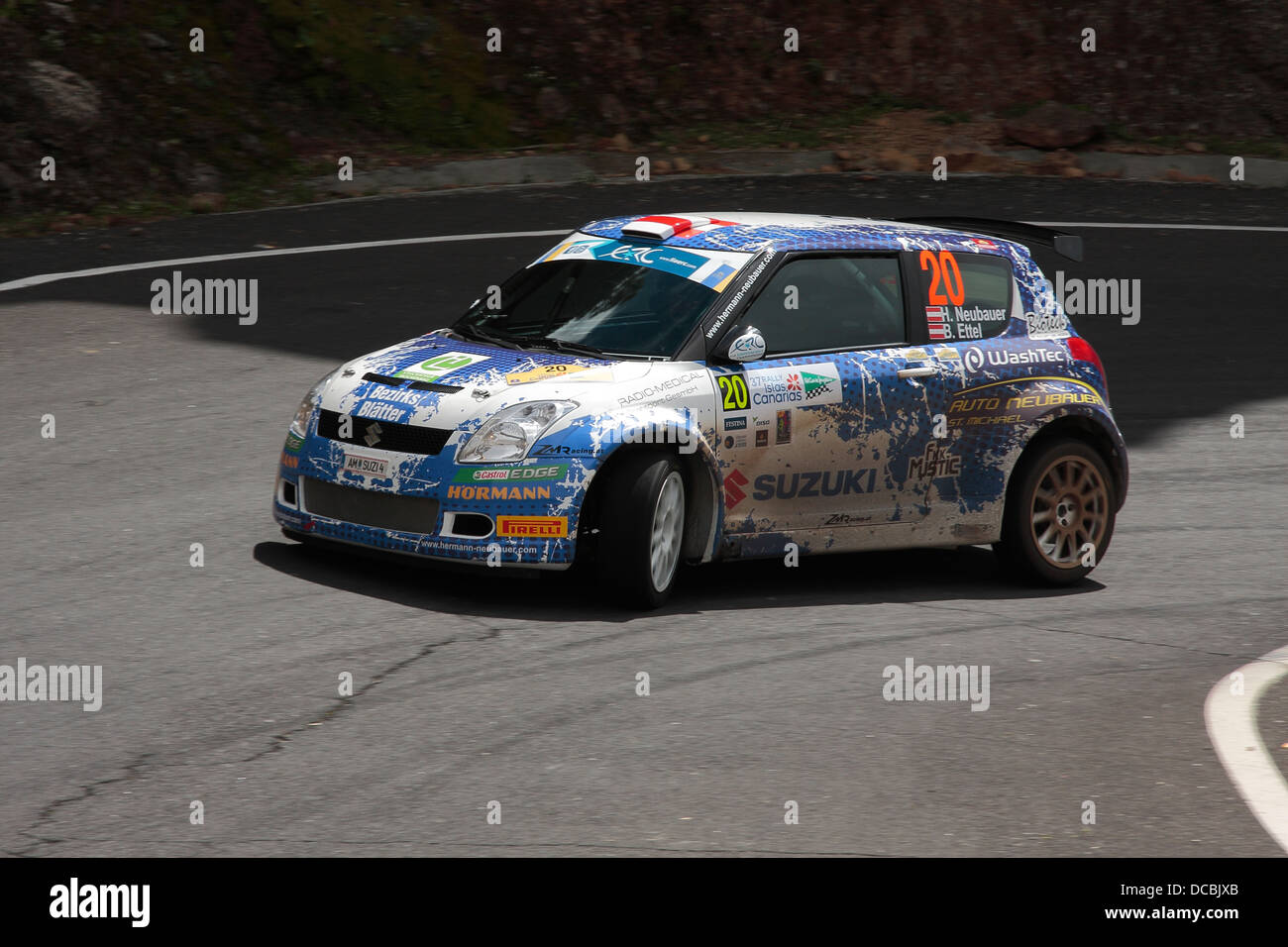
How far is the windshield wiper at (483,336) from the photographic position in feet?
28.0

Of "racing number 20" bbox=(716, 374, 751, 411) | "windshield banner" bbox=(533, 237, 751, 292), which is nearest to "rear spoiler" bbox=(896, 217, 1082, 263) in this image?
"windshield banner" bbox=(533, 237, 751, 292)

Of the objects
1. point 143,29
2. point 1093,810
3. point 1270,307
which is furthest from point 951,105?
point 1093,810

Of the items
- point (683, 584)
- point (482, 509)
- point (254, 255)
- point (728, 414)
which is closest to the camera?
point (482, 509)

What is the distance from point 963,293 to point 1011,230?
2.50 ft

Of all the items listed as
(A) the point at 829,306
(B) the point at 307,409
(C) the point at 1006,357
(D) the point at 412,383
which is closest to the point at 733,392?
(A) the point at 829,306

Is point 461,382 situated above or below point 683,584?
above

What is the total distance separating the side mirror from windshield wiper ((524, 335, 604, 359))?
61 cm

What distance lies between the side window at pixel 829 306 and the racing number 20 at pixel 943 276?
0.67ft

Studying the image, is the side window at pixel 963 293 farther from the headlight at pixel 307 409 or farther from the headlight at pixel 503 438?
the headlight at pixel 307 409

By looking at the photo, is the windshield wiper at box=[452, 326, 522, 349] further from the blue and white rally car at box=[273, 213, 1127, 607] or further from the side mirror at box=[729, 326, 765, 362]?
the side mirror at box=[729, 326, 765, 362]

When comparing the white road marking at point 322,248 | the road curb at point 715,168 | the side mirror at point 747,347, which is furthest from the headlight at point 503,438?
the road curb at point 715,168

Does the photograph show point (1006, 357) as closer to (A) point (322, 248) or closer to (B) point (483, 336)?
(B) point (483, 336)

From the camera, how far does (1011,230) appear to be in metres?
9.67

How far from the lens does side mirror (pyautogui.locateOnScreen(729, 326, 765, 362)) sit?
8.19 metres
